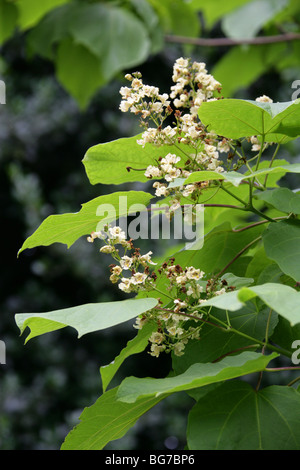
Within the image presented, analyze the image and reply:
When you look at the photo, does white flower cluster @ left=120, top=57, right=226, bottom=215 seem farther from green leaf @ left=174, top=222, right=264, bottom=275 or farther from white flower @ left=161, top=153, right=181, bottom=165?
green leaf @ left=174, top=222, right=264, bottom=275

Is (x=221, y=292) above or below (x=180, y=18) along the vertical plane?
below

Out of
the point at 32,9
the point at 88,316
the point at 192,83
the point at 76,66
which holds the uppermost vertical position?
the point at 32,9

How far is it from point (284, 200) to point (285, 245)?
57 mm

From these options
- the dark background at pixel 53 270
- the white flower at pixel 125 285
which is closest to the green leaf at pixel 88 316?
the white flower at pixel 125 285

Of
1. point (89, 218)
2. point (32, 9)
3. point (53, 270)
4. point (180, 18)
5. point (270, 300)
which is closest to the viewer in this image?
point (270, 300)

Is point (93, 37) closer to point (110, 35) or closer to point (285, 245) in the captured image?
point (110, 35)

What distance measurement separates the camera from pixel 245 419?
63cm

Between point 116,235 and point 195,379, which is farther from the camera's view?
point 116,235

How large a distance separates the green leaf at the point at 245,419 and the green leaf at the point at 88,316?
136 mm

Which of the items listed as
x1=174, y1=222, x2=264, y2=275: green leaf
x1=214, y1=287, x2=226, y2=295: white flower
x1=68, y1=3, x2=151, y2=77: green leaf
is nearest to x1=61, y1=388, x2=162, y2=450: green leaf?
x1=214, y1=287, x2=226, y2=295: white flower

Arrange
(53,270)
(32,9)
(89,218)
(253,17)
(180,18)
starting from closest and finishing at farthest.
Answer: (89,218) → (32,9) → (253,17) → (180,18) → (53,270)

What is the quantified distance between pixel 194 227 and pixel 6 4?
1.20 metres

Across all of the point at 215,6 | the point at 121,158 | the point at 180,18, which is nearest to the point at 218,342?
the point at 121,158

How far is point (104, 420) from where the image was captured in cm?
67
